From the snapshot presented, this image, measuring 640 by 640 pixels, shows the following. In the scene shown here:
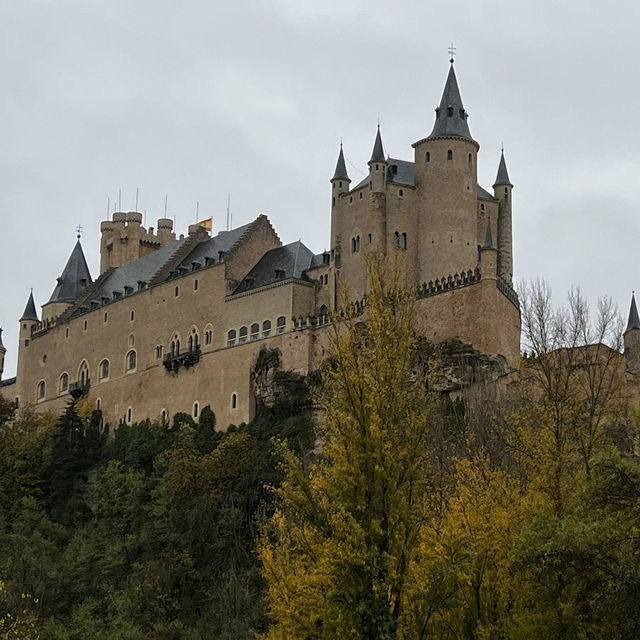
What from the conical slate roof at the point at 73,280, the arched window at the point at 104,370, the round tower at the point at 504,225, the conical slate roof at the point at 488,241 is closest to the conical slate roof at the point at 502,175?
the round tower at the point at 504,225

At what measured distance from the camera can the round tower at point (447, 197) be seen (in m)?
68.4

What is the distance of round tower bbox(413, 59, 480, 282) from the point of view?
2694 inches

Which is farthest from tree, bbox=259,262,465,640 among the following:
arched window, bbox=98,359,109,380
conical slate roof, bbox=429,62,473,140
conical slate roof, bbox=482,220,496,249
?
arched window, bbox=98,359,109,380

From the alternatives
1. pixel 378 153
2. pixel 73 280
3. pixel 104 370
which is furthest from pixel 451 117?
pixel 73 280

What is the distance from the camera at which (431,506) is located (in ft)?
105

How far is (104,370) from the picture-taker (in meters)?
89.4

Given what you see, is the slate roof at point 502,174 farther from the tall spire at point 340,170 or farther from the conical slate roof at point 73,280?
Answer: the conical slate roof at point 73,280

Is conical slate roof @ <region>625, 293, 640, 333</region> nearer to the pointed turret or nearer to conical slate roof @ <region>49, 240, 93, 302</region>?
the pointed turret

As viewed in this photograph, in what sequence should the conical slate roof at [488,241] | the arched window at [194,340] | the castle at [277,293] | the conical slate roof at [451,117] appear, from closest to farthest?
the conical slate roof at [488,241]
the castle at [277,293]
the conical slate roof at [451,117]
the arched window at [194,340]

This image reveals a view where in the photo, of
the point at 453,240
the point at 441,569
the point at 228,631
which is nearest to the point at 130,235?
the point at 453,240

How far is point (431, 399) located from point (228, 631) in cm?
2775

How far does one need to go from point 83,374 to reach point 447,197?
36.3 m

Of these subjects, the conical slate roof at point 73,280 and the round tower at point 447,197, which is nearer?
the round tower at point 447,197

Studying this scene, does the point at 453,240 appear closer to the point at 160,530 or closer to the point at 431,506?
the point at 160,530
